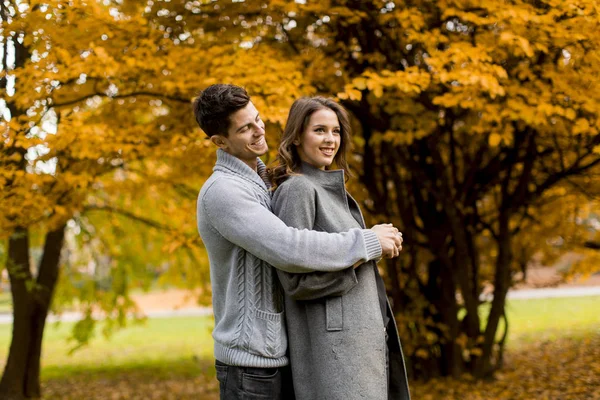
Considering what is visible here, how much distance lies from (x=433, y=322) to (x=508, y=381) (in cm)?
94

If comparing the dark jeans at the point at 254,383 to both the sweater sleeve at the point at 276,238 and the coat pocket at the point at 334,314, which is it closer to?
the coat pocket at the point at 334,314

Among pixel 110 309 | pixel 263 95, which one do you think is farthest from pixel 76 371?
pixel 263 95

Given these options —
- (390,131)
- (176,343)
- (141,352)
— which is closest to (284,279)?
(390,131)

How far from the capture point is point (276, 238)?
2021mm

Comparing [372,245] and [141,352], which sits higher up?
[372,245]

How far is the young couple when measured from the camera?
81.4 inches

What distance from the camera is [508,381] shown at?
666cm

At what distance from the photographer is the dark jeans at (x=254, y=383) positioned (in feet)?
6.99

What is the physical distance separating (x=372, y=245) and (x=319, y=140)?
1.44 ft

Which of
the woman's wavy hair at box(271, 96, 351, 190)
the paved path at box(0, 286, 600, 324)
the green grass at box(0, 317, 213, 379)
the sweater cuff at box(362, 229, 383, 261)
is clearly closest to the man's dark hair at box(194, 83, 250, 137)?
the woman's wavy hair at box(271, 96, 351, 190)

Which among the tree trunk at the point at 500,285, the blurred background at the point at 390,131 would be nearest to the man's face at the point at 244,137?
the blurred background at the point at 390,131

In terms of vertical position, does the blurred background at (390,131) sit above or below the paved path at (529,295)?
above

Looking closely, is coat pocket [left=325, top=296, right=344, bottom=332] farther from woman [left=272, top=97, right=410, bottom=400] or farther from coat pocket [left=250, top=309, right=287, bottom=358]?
coat pocket [left=250, top=309, right=287, bottom=358]

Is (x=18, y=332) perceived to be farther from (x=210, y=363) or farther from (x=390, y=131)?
(x=390, y=131)
